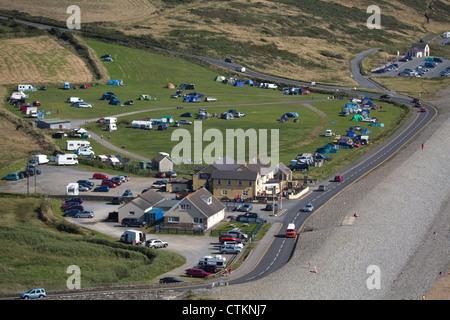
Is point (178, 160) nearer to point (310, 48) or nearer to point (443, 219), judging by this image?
point (443, 219)

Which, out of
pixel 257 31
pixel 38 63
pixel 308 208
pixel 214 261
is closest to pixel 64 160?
pixel 308 208

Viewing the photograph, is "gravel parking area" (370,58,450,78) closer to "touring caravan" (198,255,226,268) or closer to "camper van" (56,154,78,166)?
"camper van" (56,154,78,166)

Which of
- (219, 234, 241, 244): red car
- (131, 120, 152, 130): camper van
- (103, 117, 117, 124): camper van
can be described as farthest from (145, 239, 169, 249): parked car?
(103, 117, 117, 124): camper van

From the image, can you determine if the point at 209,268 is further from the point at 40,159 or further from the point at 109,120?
the point at 109,120

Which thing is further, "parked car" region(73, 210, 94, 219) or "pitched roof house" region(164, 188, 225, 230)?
"parked car" region(73, 210, 94, 219)

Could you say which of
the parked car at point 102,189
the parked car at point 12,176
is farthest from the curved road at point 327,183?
the parked car at point 12,176
